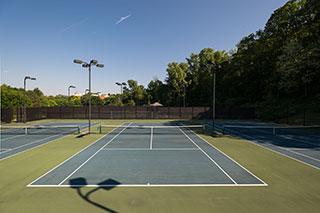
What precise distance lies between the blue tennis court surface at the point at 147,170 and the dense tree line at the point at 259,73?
70.8 ft

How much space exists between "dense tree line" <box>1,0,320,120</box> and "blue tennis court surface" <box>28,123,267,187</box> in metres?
21.6

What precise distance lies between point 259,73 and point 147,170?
186 ft

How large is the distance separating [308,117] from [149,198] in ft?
122

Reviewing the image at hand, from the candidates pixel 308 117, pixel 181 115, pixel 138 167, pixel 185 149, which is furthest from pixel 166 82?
pixel 138 167

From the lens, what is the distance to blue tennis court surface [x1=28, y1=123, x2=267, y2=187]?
9.88 m

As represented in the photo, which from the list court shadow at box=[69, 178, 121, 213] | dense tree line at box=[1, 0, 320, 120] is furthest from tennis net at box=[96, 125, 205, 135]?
court shadow at box=[69, 178, 121, 213]

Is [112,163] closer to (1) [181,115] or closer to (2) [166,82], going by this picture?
(1) [181,115]

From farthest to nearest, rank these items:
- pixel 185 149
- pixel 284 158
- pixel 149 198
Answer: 1. pixel 185 149
2. pixel 284 158
3. pixel 149 198

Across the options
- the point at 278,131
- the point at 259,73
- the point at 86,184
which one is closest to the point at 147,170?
the point at 86,184

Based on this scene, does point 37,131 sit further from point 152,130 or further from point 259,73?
point 259,73

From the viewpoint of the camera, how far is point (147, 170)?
1176cm

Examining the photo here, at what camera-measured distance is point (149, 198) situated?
819 centimetres

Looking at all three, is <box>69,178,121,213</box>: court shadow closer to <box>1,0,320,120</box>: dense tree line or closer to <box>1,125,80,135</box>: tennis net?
<box>1,125,80,135</box>: tennis net

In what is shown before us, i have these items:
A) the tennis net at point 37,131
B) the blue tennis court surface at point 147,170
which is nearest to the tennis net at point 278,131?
the blue tennis court surface at point 147,170
